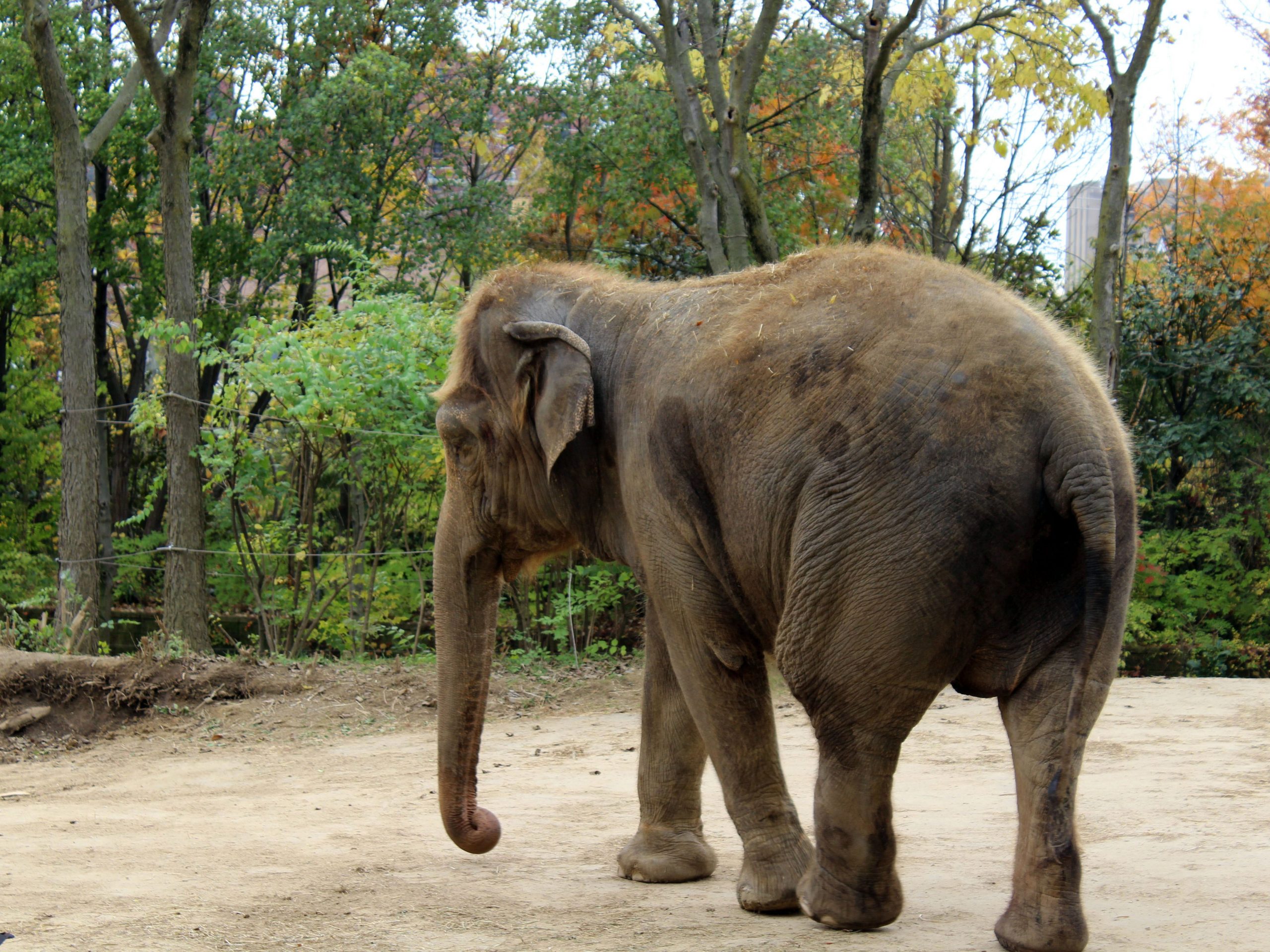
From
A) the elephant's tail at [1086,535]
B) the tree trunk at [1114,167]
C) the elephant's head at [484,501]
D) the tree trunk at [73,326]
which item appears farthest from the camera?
the tree trunk at [73,326]

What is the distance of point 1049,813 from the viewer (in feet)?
10.1

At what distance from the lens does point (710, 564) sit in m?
3.74

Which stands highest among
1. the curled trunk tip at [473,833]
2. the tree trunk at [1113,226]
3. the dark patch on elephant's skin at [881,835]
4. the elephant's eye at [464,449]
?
the tree trunk at [1113,226]

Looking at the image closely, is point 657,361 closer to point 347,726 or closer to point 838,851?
point 838,851

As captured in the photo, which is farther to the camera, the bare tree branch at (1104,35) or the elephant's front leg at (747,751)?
the bare tree branch at (1104,35)

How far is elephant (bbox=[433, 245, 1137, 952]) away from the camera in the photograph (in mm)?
3076

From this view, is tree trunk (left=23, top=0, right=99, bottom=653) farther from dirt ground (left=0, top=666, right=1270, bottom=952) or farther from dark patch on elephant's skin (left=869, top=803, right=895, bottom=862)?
dark patch on elephant's skin (left=869, top=803, right=895, bottom=862)

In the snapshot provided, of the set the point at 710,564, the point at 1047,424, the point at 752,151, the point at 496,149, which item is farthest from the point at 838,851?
the point at 496,149

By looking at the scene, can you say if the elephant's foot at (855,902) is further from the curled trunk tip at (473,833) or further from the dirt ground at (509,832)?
the curled trunk tip at (473,833)

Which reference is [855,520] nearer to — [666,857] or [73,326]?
[666,857]

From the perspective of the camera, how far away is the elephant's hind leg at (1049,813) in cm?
307

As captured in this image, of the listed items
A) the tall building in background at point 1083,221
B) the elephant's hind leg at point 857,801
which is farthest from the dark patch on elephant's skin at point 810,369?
the tall building in background at point 1083,221

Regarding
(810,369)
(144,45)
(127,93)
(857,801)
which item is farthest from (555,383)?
(127,93)

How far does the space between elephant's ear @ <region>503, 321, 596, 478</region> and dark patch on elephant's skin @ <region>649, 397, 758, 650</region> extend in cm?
42
